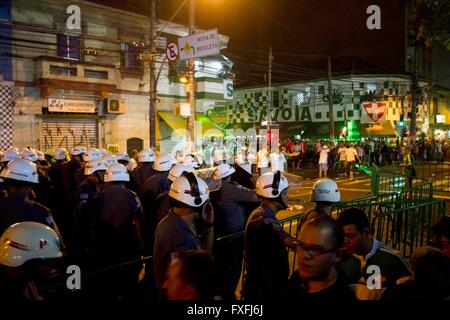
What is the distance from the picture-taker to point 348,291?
8.29ft

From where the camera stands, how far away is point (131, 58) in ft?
69.5

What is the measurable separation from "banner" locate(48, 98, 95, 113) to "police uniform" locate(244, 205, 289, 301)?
53.9 ft

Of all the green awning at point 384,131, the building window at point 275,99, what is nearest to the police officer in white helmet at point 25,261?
the green awning at point 384,131

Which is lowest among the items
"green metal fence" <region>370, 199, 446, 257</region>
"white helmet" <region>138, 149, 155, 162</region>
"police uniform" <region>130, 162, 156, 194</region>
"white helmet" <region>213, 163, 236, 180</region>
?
"green metal fence" <region>370, 199, 446, 257</region>

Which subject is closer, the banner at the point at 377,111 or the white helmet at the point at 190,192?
the white helmet at the point at 190,192

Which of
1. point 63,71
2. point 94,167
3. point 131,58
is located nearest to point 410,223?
point 94,167

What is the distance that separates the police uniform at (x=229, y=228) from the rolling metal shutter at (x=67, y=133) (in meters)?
14.5

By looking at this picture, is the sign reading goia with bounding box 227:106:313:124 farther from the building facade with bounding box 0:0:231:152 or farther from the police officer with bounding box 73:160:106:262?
the police officer with bounding box 73:160:106:262

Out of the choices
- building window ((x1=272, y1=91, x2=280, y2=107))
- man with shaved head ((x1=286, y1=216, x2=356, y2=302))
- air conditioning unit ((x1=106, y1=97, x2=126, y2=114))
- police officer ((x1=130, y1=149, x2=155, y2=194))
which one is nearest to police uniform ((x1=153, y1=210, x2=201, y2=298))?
man with shaved head ((x1=286, y1=216, x2=356, y2=302))

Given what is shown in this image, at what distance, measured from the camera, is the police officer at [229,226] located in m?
5.21

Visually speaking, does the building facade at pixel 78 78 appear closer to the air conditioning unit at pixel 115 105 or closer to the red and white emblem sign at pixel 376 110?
the air conditioning unit at pixel 115 105

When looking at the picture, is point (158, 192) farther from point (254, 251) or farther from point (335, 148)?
point (335, 148)

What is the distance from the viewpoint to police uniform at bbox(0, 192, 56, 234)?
4.15 m
